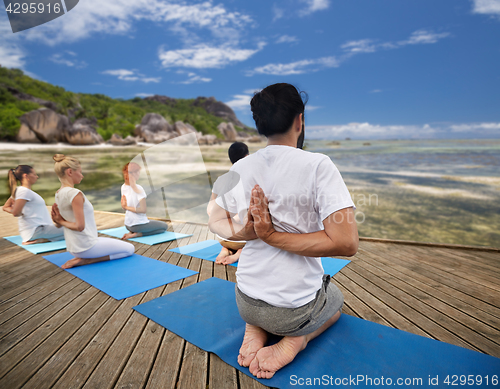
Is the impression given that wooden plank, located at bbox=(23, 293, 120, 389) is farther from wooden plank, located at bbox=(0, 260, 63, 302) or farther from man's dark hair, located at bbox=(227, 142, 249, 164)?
man's dark hair, located at bbox=(227, 142, 249, 164)

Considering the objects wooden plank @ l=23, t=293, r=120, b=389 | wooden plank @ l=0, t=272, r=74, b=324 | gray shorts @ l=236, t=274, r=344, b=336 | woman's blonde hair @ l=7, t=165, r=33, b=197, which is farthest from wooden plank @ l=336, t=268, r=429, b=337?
woman's blonde hair @ l=7, t=165, r=33, b=197

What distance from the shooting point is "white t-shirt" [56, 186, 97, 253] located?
260 centimetres

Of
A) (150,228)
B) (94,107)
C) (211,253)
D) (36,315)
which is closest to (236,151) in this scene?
(211,253)

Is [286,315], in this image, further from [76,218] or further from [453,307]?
[76,218]

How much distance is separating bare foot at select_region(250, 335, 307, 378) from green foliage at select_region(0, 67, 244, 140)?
1266 inches

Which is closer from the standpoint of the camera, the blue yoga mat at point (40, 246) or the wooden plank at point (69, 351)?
the wooden plank at point (69, 351)

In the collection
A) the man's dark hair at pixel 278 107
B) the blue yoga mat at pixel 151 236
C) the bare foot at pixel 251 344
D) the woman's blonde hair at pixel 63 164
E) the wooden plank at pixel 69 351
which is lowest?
the blue yoga mat at pixel 151 236

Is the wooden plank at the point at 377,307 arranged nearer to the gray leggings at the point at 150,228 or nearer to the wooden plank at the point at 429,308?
the wooden plank at the point at 429,308

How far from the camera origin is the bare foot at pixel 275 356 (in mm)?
1201

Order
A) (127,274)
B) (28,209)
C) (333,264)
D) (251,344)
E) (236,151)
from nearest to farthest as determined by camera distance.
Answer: (251,344) < (127,274) < (236,151) < (333,264) < (28,209)

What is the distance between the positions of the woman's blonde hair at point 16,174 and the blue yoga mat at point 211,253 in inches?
83.7

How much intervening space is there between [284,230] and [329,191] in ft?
0.89

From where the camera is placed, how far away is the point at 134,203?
402 cm

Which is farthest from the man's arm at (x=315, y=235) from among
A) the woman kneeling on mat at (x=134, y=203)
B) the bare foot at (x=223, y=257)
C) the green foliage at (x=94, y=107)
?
the green foliage at (x=94, y=107)
